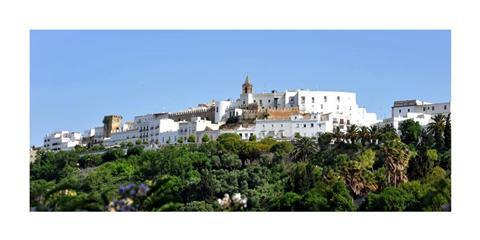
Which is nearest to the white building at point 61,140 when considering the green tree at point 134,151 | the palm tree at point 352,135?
the green tree at point 134,151

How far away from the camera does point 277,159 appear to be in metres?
43.3

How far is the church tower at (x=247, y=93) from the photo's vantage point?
5939 centimetres

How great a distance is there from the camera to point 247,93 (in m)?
60.1

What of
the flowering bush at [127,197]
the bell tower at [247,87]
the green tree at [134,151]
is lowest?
the green tree at [134,151]

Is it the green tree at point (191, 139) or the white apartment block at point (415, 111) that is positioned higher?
the white apartment block at point (415, 111)

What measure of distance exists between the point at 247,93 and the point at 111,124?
12720 millimetres

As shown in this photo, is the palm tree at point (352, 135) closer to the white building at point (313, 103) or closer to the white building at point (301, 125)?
the white building at point (301, 125)

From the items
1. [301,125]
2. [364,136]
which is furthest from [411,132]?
[301,125]

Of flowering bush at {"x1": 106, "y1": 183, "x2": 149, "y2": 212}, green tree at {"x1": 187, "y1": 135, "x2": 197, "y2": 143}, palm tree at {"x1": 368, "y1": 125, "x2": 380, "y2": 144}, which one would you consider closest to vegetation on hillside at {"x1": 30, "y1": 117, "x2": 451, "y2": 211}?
palm tree at {"x1": 368, "y1": 125, "x2": 380, "y2": 144}

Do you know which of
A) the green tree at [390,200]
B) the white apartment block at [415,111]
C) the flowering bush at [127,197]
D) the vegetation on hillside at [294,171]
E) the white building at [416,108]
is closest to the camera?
the flowering bush at [127,197]

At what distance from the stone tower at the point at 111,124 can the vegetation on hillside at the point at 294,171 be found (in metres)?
13.5

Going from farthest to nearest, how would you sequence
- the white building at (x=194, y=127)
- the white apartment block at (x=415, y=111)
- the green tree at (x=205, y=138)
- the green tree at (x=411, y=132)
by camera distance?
1. the white building at (x=194, y=127)
2. the green tree at (x=205, y=138)
3. the white apartment block at (x=415, y=111)
4. the green tree at (x=411, y=132)

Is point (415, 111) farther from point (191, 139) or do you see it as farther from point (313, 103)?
point (191, 139)

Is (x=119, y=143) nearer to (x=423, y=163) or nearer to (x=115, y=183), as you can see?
(x=115, y=183)
